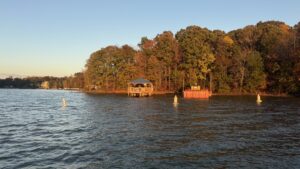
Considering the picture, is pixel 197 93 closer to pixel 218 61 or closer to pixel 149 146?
pixel 218 61

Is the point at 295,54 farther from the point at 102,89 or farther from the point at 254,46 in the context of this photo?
the point at 102,89

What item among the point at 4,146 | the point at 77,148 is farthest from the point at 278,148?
the point at 4,146

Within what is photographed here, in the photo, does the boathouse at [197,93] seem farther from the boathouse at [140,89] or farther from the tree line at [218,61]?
the tree line at [218,61]

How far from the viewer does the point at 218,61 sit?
98.4 meters

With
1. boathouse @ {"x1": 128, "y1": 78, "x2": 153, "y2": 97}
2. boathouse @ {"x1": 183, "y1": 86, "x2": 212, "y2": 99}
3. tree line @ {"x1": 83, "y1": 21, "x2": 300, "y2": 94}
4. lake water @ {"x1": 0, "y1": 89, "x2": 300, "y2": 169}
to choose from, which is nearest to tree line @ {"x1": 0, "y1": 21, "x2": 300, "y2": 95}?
tree line @ {"x1": 83, "y1": 21, "x2": 300, "y2": 94}

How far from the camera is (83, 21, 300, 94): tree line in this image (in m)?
88.0

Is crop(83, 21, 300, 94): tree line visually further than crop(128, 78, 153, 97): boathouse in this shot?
No

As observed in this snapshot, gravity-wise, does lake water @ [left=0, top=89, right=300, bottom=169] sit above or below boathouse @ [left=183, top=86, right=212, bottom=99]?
below

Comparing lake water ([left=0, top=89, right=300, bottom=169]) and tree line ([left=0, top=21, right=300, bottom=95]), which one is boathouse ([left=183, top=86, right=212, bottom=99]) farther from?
lake water ([left=0, top=89, right=300, bottom=169])

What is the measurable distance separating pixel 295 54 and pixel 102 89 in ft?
249

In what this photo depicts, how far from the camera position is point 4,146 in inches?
768

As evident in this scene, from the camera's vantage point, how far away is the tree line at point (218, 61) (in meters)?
88.0

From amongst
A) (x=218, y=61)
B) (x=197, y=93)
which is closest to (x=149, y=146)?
(x=197, y=93)

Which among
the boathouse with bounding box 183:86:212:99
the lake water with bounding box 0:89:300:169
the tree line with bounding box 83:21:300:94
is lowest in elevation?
the lake water with bounding box 0:89:300:169
